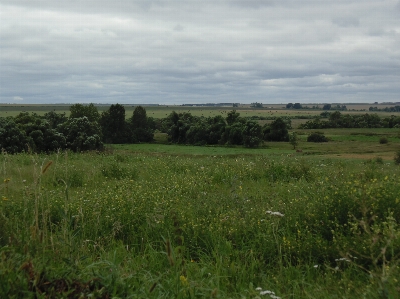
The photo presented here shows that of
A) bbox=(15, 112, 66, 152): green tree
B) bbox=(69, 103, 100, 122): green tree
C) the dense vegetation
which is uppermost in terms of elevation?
bbox=(69, 103, 100, 122): green tree

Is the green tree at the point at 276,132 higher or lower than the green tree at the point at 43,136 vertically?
lower

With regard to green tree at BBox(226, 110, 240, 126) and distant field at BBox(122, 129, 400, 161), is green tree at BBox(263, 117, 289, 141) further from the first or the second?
green tree at BBox(226, 110, 240, 126)

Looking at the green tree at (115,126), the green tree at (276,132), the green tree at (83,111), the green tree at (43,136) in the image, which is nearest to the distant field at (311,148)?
the green tree at (276,132)

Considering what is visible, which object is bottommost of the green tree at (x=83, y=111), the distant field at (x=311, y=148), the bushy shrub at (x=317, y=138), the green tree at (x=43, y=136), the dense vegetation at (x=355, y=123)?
the distant field at (x=311, y=148)

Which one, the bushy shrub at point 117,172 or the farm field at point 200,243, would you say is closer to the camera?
the farm field at point 200,243

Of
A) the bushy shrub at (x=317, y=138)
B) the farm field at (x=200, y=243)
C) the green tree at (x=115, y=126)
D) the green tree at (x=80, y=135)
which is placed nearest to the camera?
the farm field at (x=200, y=243)

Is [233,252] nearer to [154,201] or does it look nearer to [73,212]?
[154,201]

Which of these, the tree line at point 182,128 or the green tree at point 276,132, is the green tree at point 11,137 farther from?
the green tree at point 276,132

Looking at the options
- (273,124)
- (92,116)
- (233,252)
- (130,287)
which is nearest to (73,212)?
(233,252)

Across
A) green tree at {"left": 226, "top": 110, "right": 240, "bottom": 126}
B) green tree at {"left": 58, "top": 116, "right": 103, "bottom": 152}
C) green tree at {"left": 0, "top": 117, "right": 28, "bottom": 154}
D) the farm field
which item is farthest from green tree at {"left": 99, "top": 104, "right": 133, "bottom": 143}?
the farm field

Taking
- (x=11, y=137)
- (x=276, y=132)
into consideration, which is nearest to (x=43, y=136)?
(x=11, y=137)

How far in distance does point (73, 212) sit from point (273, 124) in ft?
244

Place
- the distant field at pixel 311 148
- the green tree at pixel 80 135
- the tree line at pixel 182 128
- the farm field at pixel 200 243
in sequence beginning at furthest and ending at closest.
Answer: the tree line at pixel 182 128
the distant field at pixel 311 148
the green tree at pixel 80 135
the farm field at pixel 200 243

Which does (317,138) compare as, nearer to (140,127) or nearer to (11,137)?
(140,127)
